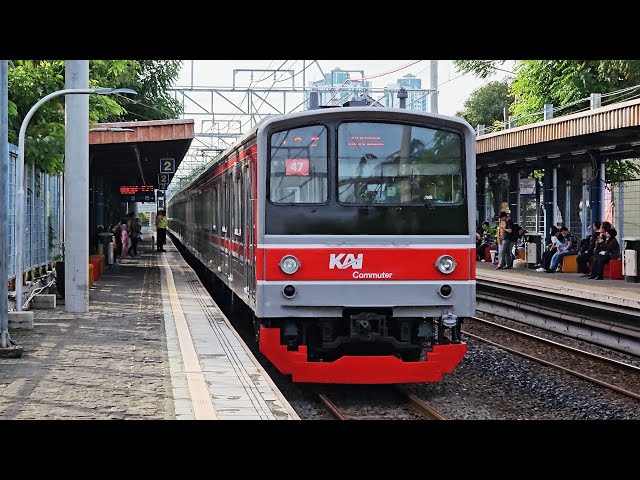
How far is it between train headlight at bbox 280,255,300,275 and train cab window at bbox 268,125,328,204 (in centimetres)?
57

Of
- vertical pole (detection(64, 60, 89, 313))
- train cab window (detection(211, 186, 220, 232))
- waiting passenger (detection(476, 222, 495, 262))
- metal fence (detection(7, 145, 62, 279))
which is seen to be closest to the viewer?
metal fence (detection(7, 145, 62, 279))

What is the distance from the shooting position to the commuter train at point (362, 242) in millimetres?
9211

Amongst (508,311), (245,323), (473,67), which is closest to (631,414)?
(245,323)

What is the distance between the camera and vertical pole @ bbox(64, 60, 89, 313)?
13.7 metres

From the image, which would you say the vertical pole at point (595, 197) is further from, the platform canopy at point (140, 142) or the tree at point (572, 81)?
the platform canopy at point (140, 142)

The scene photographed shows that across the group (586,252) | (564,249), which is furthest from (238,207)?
(564,249)

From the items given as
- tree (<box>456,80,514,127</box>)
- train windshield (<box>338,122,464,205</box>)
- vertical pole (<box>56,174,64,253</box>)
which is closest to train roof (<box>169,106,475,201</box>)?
train windshield (<box>338,122,464,205</box>)

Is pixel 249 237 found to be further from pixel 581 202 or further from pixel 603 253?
pixel 581 202

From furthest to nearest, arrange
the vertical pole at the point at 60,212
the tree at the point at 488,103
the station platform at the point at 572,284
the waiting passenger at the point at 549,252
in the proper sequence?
the tree at the point at 488,103
the waiting passenger at the point at 549,252
the vertical pole at the point at 60,212
the station platform at the point at 572,284

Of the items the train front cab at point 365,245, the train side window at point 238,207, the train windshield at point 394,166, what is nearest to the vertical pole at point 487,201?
the train side window at point 238,207

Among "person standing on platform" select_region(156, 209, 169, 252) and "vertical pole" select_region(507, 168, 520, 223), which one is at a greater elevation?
"vertical pole" select_region(507, 168, 520, 223)

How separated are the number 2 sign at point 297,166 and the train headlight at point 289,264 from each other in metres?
0.85

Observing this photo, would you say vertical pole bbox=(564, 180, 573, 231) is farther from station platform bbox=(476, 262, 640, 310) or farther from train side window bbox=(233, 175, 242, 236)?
train side window bbox=(233, 175, 242, 236)
